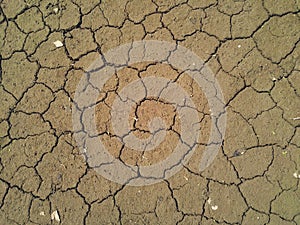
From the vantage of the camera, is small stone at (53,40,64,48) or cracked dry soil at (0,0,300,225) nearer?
cracked dry soil at (0,0,300,225)

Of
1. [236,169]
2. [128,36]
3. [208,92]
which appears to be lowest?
[236,169]

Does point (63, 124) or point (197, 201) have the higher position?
point (63, 124)

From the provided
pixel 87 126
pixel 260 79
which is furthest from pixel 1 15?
pixel 260 79

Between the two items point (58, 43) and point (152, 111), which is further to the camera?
point (58, 43)

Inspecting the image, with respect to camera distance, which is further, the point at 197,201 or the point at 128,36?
the point at 128,36

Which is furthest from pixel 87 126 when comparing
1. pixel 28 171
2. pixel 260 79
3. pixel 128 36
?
→ pixel 260 79

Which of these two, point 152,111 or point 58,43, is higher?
point 58,43

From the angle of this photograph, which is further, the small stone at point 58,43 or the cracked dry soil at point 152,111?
the small stone at point 58,43

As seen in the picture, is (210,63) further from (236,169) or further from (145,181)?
(145,181)
